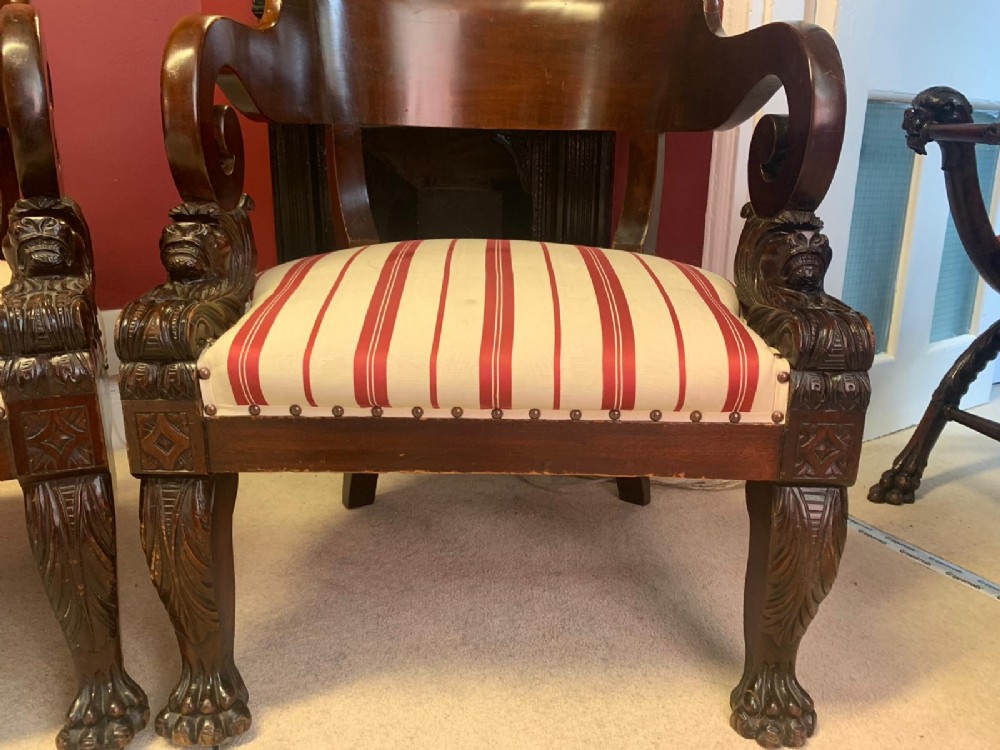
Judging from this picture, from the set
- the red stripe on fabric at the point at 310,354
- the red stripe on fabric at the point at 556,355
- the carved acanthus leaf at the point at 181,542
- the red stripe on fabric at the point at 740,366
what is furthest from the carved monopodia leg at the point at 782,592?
the carved acanthus leaf at the point at 181,542

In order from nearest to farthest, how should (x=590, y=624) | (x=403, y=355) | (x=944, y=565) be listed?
(x=403, y=355), (x=590, y=624), (x=944, y=565)

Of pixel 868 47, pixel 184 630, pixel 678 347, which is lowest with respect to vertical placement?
pixel 184 630

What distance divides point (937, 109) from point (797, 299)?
2.55 ft

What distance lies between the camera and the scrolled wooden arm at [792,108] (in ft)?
2.52

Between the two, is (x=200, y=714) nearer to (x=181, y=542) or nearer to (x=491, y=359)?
(x=181, y=542)

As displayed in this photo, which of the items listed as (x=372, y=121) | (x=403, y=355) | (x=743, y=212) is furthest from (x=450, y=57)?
(x=403, y=355)

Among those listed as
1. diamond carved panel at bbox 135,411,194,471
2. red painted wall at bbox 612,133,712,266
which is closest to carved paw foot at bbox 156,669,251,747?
diamond carved panel at bbox 135,411,194,471

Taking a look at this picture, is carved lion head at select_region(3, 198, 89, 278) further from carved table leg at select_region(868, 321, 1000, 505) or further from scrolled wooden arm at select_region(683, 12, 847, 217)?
carved table leg at select_region(868, 321, 1000, 505)

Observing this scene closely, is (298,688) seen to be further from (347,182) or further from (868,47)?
(868,47)

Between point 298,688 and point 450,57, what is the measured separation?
88 cm

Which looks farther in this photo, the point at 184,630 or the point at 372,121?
the point at 372,121

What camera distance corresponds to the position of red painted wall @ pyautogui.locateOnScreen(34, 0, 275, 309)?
1496 millimetres

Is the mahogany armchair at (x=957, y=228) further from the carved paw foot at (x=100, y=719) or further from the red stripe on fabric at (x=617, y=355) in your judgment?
the carved paw foot at (x=100, y=719)

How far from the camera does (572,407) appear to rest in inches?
29.9
